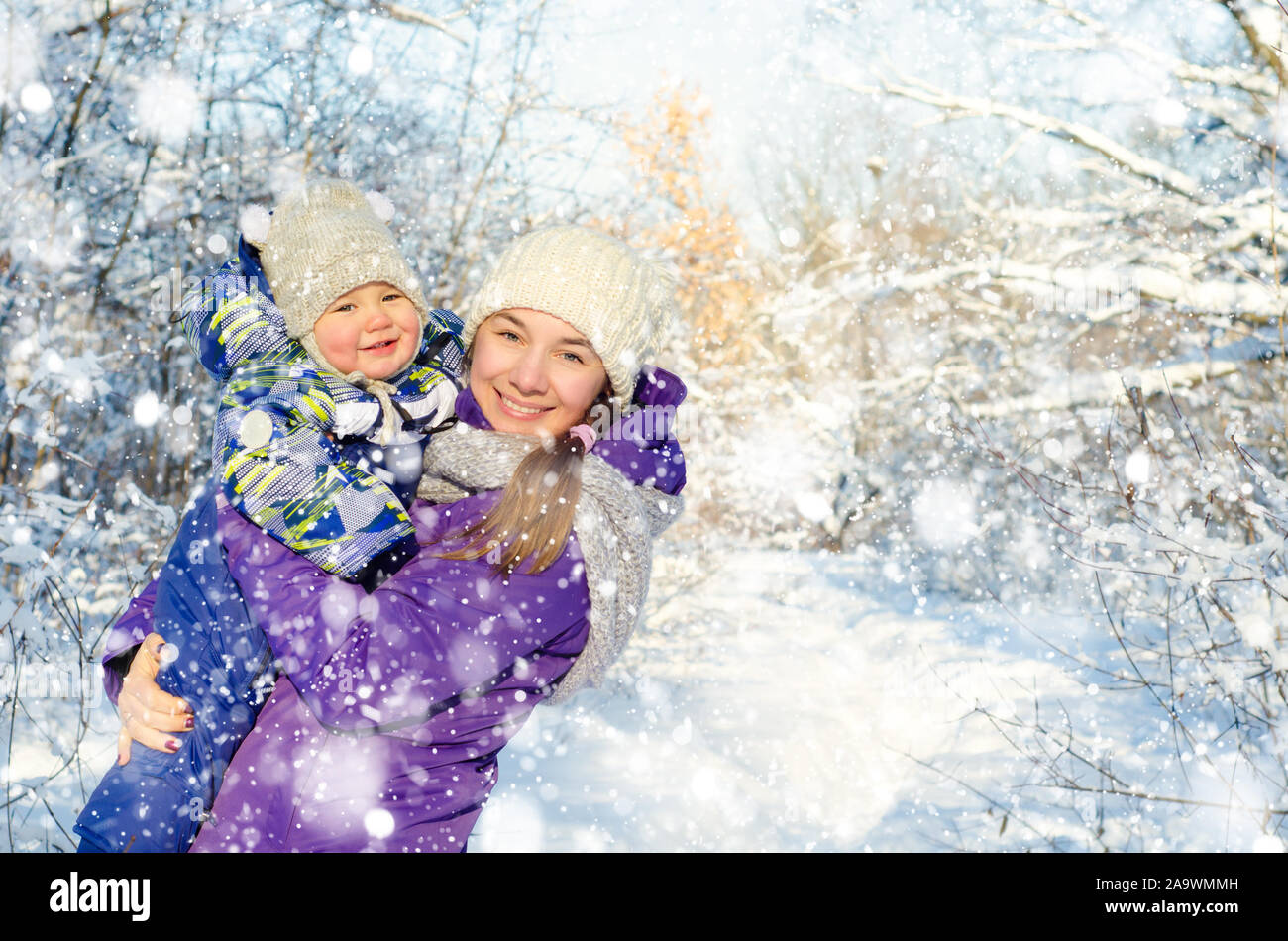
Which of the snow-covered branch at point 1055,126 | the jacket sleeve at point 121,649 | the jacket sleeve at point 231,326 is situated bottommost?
the jacket sleeve at point 121,649

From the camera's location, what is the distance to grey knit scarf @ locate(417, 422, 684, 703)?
1.76 m

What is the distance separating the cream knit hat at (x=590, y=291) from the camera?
1.94 metres

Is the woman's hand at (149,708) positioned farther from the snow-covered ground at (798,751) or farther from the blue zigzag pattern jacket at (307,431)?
the snow-covered ground at (798,751)

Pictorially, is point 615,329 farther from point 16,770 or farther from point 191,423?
point 191,423

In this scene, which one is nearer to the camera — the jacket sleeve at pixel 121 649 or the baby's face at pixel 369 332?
the jacket sleeve at pixel 121 649

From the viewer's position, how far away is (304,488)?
1670 millimetres

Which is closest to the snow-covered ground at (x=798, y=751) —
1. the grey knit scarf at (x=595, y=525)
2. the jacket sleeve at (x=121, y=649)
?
the jacket sleeve at (x=121, y=649)

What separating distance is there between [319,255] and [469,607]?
1.04 metres

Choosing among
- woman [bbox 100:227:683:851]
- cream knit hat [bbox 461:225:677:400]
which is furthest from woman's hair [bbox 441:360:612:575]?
cream knit hat [bbox 461:225:677:400]

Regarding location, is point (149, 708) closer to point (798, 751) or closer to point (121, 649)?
point (121, 649)

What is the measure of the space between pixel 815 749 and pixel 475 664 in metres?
5.29

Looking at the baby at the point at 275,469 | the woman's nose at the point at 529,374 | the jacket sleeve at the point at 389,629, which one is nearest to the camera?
the jacket sleeve at the point at 389,629

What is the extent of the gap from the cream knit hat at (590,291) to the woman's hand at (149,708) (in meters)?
0.99
